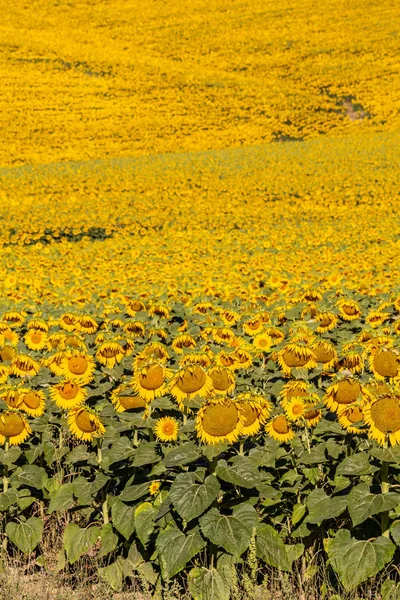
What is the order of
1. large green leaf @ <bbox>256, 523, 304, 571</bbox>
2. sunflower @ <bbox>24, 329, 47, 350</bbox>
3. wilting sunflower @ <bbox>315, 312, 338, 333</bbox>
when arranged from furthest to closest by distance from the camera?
1. sunflower @ <bbox>24, 329, 47, 350</bbox>
2. wilting sunflower @ <bbox>315, 312, 338, 333</bbox>
3. large green leaf @ <bbox>256, 523, 304, 571</bbox>

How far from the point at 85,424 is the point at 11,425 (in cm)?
41

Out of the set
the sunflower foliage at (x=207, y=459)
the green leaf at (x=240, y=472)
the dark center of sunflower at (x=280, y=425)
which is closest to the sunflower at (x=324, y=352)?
the sunflower foliage at (x=207, y=459)

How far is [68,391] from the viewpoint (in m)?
4.23

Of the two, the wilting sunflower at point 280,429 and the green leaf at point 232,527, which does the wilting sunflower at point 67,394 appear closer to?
the wilting sunflower at point 280,429

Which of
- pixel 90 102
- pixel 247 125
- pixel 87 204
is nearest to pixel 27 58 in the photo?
pixel 90 102

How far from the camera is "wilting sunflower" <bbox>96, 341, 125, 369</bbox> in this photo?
4.72 m

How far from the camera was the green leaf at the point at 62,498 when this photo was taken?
385cm

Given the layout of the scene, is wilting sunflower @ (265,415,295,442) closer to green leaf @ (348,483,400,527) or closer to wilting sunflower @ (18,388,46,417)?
green leaf @ (348,483,400,527)

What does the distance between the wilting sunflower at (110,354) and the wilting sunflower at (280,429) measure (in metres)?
1.37

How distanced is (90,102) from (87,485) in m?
32.3

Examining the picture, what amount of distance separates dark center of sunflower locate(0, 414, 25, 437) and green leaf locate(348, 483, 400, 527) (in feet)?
6.02

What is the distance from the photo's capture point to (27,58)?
39281mm

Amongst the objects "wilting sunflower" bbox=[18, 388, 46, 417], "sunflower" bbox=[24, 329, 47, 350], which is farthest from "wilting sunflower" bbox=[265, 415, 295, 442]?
"sunflower" bbox=[24, 329, 47, 350]

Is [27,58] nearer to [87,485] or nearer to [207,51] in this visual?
[207,51]
